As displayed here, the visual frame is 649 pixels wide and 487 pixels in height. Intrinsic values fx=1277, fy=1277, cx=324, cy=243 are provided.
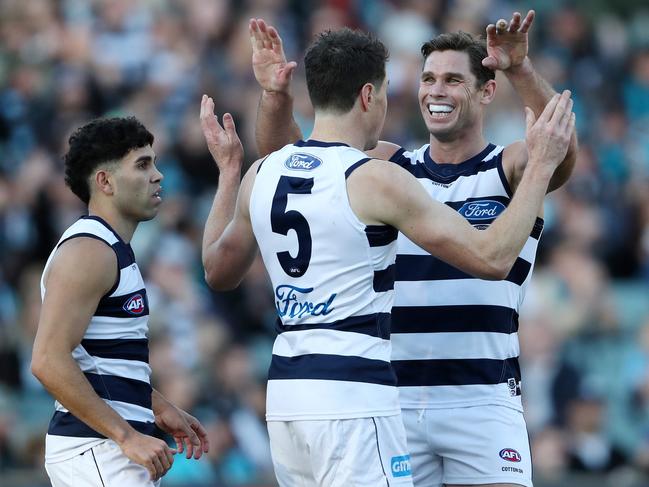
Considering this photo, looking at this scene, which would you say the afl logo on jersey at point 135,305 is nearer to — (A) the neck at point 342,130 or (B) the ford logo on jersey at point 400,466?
(A) the neck at point 342,130

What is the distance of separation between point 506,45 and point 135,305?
212 centimetres

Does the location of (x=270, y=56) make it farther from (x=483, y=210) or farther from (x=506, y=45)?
(x=483, y=210)

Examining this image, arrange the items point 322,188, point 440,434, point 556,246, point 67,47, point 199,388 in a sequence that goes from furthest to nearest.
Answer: point 67,47, point 556,246, point 199,388, point 440,434, point 322,188

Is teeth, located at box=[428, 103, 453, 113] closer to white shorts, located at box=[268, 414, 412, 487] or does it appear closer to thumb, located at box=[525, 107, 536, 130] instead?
thumb, located at box=[525, 107, 536, 130]

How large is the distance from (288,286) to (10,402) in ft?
22.7

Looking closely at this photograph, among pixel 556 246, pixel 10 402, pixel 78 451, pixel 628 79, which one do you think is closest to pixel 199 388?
pixel 10 402

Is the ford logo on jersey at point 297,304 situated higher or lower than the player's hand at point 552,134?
lower

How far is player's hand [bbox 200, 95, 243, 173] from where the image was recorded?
6234 millimetres

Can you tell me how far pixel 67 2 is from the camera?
14703mm

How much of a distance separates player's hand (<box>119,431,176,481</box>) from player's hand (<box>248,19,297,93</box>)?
1937 mm

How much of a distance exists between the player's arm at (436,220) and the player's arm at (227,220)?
2.12 ft

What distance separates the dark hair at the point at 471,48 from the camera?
6.40m

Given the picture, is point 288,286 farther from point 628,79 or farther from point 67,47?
point 628,79

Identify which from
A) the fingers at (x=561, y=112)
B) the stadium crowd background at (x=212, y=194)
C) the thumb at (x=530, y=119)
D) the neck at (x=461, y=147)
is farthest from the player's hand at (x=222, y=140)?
the stadium crowd background at (x=212, y=194)
